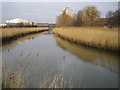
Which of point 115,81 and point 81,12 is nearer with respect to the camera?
point 115,81

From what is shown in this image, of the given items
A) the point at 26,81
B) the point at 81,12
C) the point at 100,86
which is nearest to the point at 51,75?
the point at 26,81

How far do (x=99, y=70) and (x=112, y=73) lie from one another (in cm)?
30

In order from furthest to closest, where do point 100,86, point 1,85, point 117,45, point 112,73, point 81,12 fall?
point 81,12, point 117,45, point 112,73, point 100,86, point 1,85

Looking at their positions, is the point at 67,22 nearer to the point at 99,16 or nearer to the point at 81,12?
the point at 81,12

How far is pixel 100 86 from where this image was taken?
2.66m

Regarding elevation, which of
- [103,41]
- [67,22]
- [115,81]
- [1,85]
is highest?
[67,22]

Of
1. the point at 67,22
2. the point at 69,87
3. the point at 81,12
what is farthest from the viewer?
the point at 67,22

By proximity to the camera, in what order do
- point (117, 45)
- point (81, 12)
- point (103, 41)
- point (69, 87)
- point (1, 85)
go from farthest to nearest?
point (81, 12)
point (103, 41)
point (117, 45)
point (69, 87)
point (1, 85)

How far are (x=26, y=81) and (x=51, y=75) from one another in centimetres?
55

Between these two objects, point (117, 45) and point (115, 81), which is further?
point (117, 45)

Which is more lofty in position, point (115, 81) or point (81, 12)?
point (81, 12)

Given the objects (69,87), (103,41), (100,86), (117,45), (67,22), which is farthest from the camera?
(67,22)

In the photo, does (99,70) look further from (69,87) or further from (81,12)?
(81,12)

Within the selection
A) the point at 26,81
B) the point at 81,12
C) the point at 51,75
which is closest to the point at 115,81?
the point at 51,75
